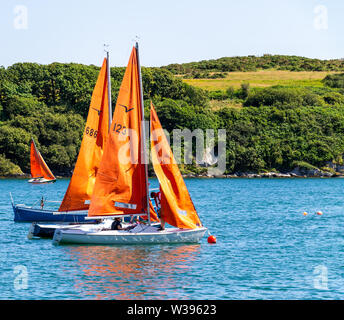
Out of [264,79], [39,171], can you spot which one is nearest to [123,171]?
[39,171]

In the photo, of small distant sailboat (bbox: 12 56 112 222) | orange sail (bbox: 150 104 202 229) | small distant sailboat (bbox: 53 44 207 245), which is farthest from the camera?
small distant sailboat (bbox: 12 56 112 222)

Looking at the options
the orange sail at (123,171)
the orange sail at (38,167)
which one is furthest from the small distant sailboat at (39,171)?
the orange sail at (123,171)

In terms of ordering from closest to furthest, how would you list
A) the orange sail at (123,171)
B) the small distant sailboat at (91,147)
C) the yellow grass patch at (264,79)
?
the orange sail at (123,171) < the small distant sailboat at (91,147) < the yellow grass patch at (264,79)

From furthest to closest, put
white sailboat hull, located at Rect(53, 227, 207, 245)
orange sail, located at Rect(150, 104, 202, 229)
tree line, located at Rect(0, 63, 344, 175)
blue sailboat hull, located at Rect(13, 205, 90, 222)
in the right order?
tree line, located at Rect(0, 63, 344, 175) < blue sailboat hull, located at Rect(13, 205, 90, 222) < orange sail, located at Rect(150, 104, 202, 229) < white sailboat hull, located at Rect(53, 227, 207, 245)

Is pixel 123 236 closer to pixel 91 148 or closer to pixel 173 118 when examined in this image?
pixel 91 148

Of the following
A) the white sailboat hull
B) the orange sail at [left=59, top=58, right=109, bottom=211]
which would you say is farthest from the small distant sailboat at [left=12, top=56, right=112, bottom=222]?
the white sailboat hull

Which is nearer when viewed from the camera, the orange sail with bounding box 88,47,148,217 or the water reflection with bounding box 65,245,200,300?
the water reflection with bounding box 65,245,200,300

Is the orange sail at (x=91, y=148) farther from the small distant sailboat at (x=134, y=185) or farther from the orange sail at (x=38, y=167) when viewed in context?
the orange sail at (x=38, y=167)

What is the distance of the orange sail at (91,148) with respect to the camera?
124 ft

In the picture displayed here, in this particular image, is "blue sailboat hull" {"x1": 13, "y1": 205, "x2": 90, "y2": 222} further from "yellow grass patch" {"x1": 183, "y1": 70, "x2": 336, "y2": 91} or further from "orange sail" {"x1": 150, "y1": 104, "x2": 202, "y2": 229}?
"yellow grass patch" {"x1": 183, "y1": 70, "x2": 336, "y2": 91}

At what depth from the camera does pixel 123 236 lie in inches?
1268

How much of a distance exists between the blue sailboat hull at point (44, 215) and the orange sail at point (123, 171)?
533cm

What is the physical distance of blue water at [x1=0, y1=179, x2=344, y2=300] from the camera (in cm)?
2400

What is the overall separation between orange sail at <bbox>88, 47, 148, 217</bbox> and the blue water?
2.31m
